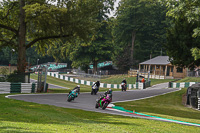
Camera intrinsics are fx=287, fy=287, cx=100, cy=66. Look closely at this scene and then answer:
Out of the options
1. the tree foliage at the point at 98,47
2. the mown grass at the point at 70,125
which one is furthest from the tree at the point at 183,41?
the tree foliage at the point at 98,47

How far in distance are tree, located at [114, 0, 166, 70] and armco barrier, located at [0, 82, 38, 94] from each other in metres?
50.0

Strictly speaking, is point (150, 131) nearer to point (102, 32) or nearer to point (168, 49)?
point (168, 49)

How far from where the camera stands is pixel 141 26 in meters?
79.8

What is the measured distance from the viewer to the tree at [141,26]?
256 feet

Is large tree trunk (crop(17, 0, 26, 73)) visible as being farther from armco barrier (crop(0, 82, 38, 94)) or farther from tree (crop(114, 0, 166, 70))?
tree (crop(114, 0, 166, 70))

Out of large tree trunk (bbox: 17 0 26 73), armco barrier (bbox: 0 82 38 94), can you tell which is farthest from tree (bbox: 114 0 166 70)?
armco barrier (bbox: 0 82 38 94)

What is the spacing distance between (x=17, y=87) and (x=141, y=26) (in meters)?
58.3

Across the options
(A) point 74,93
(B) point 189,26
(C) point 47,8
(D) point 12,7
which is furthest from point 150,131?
(D) point 12,7

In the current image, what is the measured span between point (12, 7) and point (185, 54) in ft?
63.5

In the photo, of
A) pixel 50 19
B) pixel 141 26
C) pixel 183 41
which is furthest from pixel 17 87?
pixel 141 26

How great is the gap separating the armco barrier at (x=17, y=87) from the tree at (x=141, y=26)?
1968 inches

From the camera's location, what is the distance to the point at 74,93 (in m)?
20.8

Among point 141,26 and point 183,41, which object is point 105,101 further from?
point 141,26

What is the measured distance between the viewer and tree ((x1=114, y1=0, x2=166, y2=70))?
77.9m
